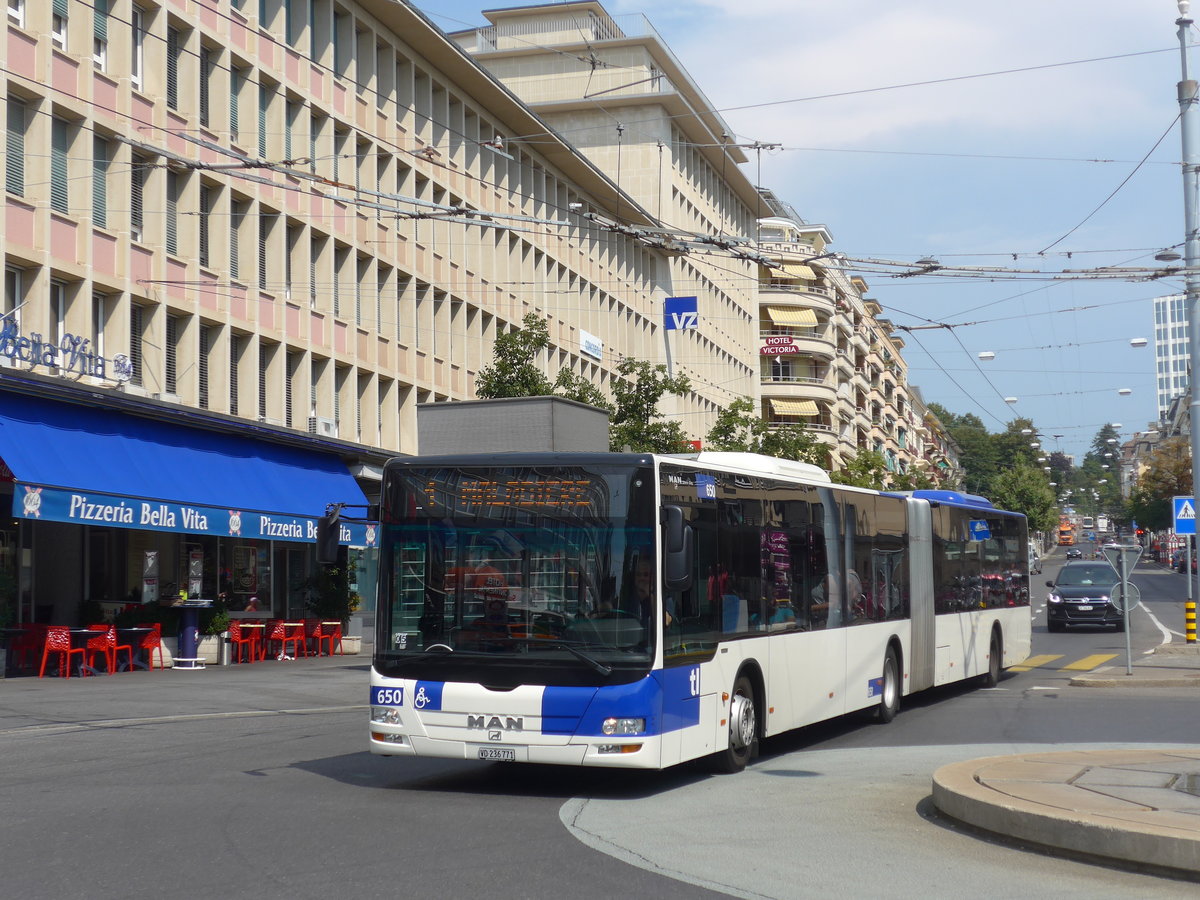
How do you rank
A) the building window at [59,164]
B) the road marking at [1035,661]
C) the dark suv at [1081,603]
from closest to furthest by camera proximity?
the building window at [59,164], the road marking at [1035,661], the dark suv at [1081,603]

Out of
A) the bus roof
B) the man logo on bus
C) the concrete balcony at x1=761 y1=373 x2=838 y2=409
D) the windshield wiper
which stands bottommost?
the man logo on bus

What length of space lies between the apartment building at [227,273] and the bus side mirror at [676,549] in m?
6.45

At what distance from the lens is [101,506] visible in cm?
2406

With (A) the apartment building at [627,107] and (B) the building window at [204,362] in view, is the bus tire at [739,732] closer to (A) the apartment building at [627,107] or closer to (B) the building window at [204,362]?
(B) the building window at [204,362]

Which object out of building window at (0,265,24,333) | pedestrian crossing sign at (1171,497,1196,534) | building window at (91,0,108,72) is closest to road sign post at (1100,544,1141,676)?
pedestrian crossing sign at (1171,497,1196,534)

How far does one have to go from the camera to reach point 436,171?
136ft

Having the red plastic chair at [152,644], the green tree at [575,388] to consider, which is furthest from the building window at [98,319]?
the green tree at [575,388]

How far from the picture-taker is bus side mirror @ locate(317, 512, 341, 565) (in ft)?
38.0

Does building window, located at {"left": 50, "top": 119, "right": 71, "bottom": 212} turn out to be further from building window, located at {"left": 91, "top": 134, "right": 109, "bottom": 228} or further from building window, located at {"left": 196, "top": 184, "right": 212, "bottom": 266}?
building window, located at {"left": 196, "top": 184, "right": 212, "bottom": 266}

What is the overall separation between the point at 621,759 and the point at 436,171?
32.5 meters

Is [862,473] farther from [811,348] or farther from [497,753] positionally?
[497,753]

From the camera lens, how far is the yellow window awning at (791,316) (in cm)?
9212

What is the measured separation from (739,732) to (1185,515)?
67.6 feet

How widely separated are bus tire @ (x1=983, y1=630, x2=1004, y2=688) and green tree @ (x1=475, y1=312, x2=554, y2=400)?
16.2m
